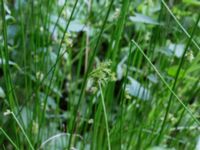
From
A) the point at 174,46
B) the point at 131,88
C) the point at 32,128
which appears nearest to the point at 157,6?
the point at 174,46

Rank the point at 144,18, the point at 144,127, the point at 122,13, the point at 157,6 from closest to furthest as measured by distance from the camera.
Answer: the point at 122,13, the point at 144,18, the point at 144,127, the point at 157,6

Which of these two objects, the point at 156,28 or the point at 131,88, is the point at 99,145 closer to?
the point at 131,88

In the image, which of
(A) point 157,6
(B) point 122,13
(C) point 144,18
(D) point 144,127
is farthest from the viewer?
(A) point 157,6

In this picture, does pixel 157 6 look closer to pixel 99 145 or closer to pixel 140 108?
pixel 140 108

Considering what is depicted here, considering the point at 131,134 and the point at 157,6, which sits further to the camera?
the point at 157,6

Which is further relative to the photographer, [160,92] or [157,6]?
[157,6]

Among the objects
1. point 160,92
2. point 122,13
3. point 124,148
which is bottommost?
point 124,148

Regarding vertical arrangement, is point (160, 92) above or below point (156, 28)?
below

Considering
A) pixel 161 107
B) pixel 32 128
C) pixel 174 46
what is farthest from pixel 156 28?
pixel 32 128

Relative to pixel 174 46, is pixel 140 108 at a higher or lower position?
lower
